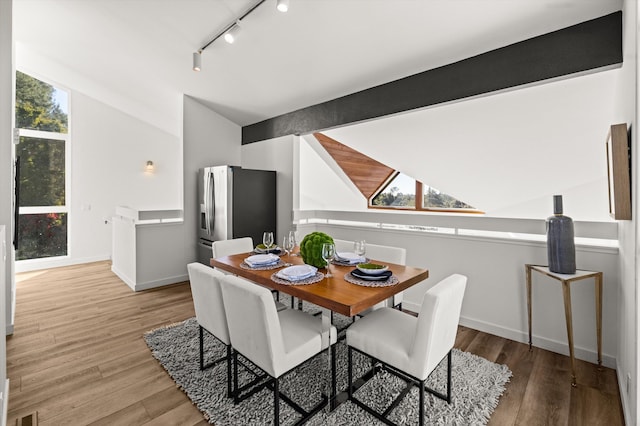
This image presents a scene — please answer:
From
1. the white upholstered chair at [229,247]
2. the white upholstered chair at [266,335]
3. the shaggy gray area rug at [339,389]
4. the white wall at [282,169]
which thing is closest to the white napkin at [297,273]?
the white upholstered chair at [266,335]

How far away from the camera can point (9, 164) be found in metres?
2.80

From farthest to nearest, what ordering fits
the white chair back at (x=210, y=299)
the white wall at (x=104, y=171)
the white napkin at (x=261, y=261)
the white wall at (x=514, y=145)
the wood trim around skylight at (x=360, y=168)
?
the white wall at (x=104, y=171) → the wood trim around skylight at (x=360, y=168) → the white wall at (x=514, y=145) → the white napkin at (x=261, y=261) → the white chair back at (x=210, y=299)

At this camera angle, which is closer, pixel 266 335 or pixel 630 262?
pixel 266 335

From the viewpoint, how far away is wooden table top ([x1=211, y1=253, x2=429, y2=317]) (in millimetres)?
1595

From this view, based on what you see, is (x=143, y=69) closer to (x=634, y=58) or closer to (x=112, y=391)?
(x=112, y=391)

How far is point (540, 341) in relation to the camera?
2580 mm

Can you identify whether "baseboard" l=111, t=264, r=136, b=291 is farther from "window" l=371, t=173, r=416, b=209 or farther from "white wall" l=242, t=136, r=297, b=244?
"window" l=371, t=173, r=416, b=209

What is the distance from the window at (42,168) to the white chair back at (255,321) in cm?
547

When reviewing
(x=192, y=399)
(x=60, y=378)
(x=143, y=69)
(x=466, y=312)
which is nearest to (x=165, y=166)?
(x=143, y=69)

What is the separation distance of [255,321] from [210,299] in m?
0.50

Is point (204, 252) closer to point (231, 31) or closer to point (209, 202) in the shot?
point (209, 202)

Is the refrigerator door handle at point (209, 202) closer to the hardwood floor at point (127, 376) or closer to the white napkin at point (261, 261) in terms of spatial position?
the hardwood floor at point (127, 376)

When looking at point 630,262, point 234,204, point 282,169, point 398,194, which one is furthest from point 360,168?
point 630,262

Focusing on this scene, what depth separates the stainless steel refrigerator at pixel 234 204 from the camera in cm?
413
